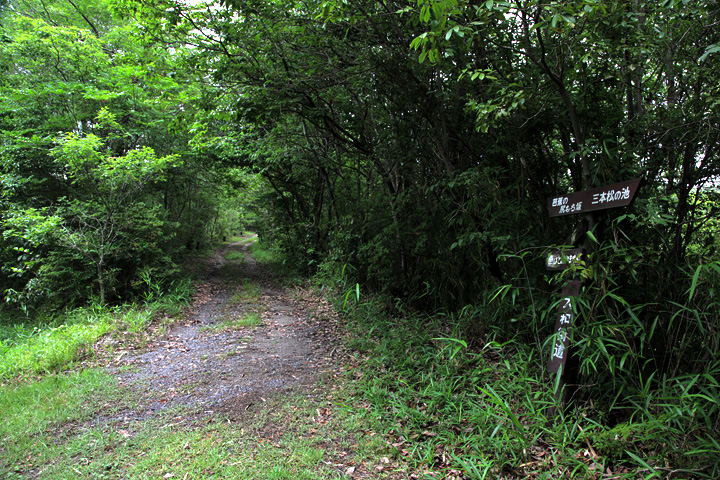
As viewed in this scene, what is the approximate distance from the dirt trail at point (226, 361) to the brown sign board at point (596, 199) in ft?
10.6

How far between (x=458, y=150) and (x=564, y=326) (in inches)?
110

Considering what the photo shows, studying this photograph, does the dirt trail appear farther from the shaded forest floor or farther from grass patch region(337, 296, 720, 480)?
grass patch region(337, 296, 720, 480)

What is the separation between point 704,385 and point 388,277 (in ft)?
13.7

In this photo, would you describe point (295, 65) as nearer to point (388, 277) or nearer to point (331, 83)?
point (331, 83)

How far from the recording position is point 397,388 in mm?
3848

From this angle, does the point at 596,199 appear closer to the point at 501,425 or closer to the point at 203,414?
the point at 501,425

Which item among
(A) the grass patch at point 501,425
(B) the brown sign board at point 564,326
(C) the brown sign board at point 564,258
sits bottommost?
(A) the grass patch at point 501,425

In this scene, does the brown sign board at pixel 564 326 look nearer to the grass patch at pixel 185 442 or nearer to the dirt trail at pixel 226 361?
the grass patch at pixel 185 442

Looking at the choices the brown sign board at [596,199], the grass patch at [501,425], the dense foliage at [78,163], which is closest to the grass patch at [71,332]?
the dense foliage at [78,163]

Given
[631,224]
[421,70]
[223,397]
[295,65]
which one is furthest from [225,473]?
[295,65]

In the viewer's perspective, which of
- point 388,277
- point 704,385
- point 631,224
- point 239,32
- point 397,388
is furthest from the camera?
point 388,277

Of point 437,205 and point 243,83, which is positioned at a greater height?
point 243,83

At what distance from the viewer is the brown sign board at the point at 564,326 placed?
284 centimetres

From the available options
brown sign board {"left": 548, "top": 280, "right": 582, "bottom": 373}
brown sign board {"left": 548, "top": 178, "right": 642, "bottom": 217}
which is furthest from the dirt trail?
brown sign board {"left": 548, "top": 178, "right": 642, "bottom": 217}
